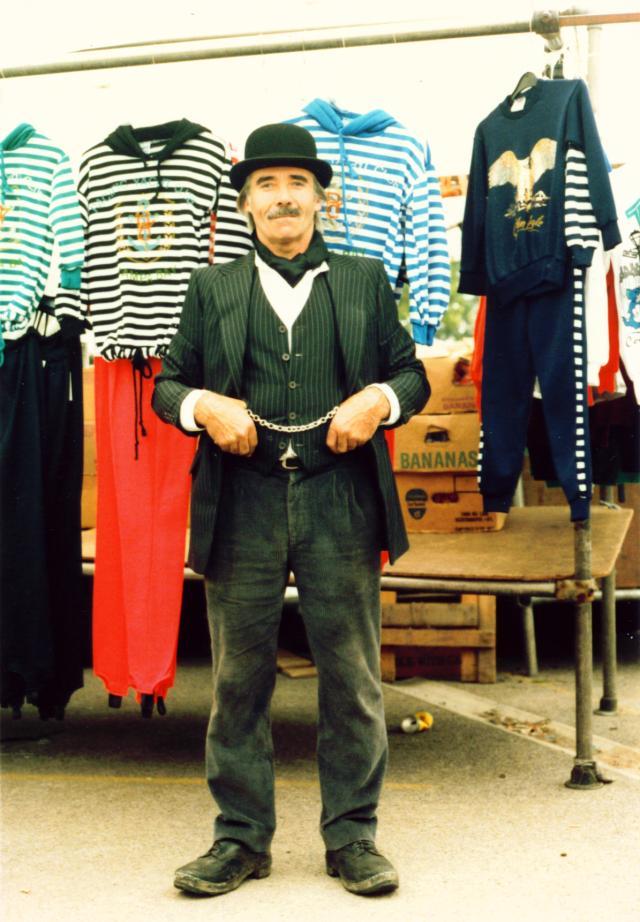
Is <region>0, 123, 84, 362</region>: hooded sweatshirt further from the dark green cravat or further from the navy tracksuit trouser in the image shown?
the navy tracksuit trouser

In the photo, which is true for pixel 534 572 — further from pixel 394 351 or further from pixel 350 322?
pixel 350 322

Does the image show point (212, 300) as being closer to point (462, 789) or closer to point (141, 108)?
point (462, 789)

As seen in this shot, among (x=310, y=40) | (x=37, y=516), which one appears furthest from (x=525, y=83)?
(x=37, y=516)

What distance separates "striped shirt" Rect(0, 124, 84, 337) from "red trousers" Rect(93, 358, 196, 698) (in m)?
0.33

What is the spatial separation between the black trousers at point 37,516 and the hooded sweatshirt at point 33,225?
0.52ft

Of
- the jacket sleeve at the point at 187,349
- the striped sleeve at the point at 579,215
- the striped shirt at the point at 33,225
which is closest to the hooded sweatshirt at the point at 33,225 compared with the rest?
the striped shirt at the point at 33,225

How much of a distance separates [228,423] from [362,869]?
4.29 feet

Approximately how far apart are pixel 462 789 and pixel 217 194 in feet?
7.60

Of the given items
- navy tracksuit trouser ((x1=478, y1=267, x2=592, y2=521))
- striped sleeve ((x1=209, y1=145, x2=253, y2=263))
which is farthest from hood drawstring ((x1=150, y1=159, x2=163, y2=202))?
navy tracksuit trouser ((x1=478, y1=267, x2=592, y2=521))

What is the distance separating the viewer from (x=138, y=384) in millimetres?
4480

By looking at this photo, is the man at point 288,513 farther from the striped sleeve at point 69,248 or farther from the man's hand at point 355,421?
the striped sleeve at point 69,248

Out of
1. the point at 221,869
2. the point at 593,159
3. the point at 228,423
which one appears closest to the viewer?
the point at 228,423

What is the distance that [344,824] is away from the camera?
140 inches

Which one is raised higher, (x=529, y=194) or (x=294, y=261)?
(x=529, y=194)
